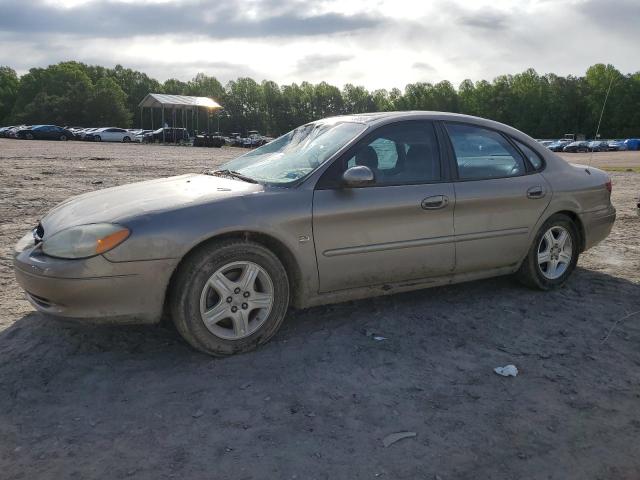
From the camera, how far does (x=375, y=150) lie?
14.5 ft

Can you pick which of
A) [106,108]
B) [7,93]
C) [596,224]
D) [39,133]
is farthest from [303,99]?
[596,224]

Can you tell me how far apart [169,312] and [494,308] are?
251cm

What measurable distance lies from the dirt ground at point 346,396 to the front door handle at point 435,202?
0.82m

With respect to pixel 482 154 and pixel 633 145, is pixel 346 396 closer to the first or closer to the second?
pixel 482 154

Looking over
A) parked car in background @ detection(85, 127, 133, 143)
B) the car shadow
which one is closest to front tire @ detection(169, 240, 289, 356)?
the car shadow

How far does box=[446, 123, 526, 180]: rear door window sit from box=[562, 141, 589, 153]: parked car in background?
2473 inches

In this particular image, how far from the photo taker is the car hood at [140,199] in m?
3.71

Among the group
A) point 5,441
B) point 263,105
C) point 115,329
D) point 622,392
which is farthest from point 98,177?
point 263,105

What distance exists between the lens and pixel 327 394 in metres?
3.33

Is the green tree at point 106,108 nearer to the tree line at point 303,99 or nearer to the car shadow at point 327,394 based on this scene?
the tree line at point 303,99

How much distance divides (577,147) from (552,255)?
210 ft

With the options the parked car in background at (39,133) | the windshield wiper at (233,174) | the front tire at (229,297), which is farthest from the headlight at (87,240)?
the parked car in background at (39,133)

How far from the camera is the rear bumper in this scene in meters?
5.36

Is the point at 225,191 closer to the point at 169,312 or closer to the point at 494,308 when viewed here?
the point at 169,312
